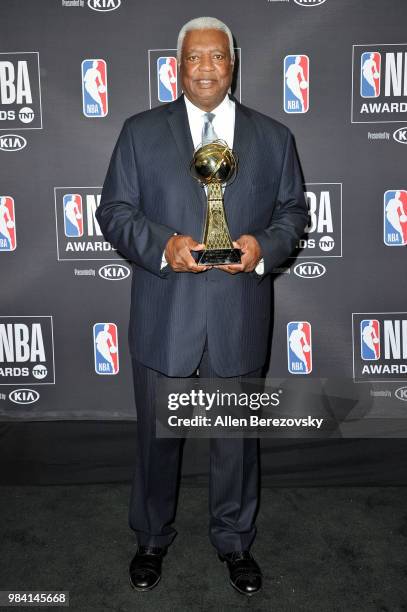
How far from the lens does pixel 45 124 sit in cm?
262

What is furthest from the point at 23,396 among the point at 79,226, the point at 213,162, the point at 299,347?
the point at 213,162

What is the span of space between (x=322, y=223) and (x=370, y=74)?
0.66 m

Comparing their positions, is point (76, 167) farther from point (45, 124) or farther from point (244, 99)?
point (244, 99)

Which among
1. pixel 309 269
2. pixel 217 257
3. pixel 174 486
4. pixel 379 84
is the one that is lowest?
pixel 174 486

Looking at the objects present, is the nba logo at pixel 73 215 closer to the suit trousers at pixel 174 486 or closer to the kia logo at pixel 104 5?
the kia logo at pixel 104 5

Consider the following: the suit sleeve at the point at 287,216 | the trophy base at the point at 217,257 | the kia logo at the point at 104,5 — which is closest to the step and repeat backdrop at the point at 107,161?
the kia logo at the point at 104,5

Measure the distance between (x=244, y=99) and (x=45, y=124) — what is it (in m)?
0.88

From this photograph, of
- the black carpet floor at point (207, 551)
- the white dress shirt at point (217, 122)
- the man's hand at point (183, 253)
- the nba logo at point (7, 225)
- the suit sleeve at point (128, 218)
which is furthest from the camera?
the nba logo at point (7, 225)

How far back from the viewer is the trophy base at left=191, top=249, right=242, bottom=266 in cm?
171

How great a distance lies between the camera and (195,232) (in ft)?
6.09

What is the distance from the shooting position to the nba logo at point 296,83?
2.58 metres

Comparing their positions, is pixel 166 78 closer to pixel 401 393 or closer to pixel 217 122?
pixel 217 122

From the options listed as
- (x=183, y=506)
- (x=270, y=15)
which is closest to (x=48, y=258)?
(x=183, y=506)

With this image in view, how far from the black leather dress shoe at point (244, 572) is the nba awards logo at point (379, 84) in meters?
1.84
